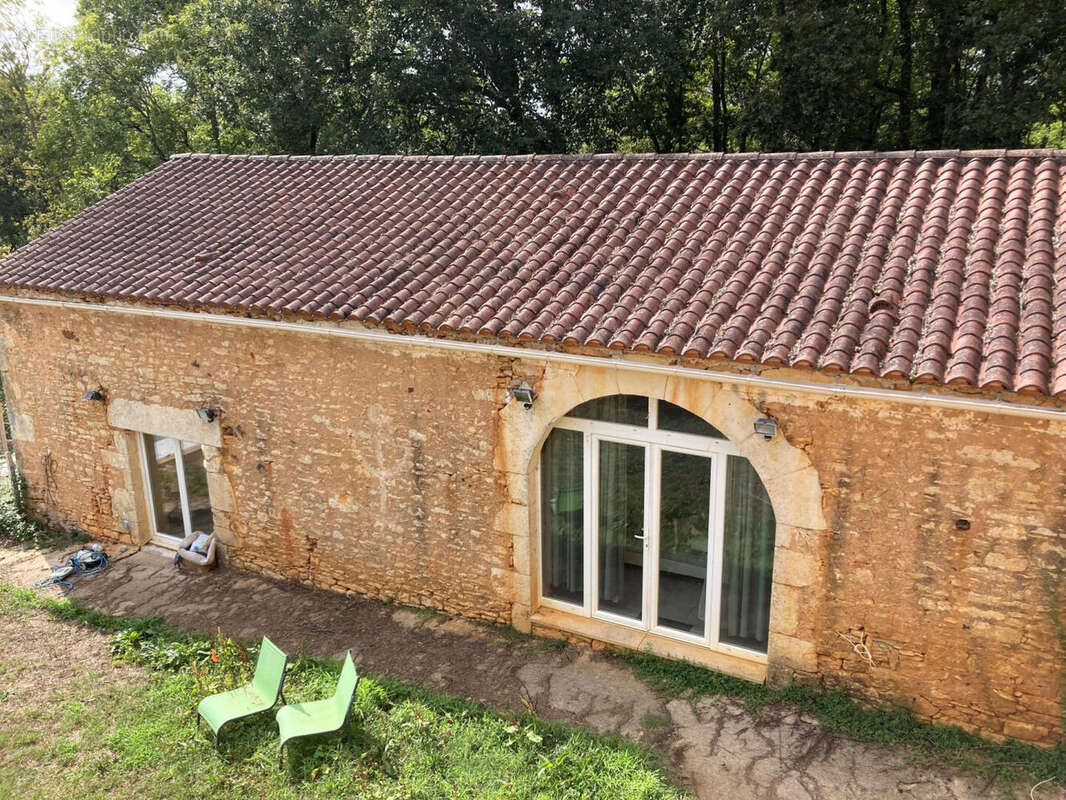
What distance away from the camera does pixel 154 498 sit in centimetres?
1118

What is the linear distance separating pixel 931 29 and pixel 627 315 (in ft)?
58.4

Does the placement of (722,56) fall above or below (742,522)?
above

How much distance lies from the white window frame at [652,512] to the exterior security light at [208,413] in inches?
163

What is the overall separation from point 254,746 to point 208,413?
410cm

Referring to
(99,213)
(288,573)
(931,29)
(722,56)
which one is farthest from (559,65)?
(288,573)

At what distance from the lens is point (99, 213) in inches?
484

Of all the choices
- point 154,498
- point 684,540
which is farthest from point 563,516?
point 154,498

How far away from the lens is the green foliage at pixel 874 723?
623cm

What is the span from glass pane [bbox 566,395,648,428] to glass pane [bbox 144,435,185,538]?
6203 mm

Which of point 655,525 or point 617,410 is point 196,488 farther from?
point 655,525

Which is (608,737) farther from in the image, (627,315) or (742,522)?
(627,315)

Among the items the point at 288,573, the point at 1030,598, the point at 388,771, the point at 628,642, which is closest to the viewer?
the point at 1030,598

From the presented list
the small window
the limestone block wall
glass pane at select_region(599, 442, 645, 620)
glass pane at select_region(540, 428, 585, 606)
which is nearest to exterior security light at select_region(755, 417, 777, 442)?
glass pane at select_region(599, 442, 645, 620)

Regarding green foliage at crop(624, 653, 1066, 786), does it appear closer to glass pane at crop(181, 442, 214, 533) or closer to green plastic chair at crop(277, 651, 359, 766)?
green plastic chair at crop(277, 651, 359, 766)
